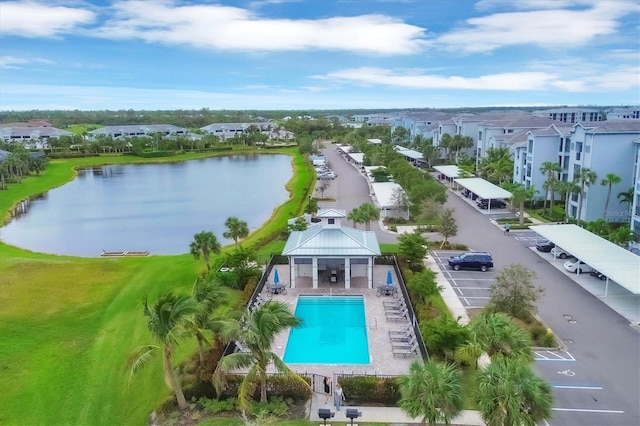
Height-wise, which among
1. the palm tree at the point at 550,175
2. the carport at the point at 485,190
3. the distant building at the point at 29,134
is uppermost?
the distant building at the point at 29,134

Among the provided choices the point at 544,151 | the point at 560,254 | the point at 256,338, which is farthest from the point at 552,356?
the point at 544,151

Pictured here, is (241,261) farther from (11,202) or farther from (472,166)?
(472,166)

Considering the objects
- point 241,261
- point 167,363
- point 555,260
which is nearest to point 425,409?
point 167,363

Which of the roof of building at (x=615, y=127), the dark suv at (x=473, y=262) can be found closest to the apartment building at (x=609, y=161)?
the roof of building at (x=615, y=127)

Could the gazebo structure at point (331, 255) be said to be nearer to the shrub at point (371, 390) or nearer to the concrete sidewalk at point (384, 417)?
the shrub at point (371, 390)

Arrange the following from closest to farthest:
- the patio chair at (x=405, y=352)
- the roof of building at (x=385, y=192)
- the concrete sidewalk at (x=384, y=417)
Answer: the concrete sidewalk at (x=384, y=417) → the patio chair at (x=405, y=352) → the roof of building at (x=385, y=192)

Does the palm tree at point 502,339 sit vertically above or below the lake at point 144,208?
above

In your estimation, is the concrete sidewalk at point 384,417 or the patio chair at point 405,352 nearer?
the concrete sidewalk at point 384,417
